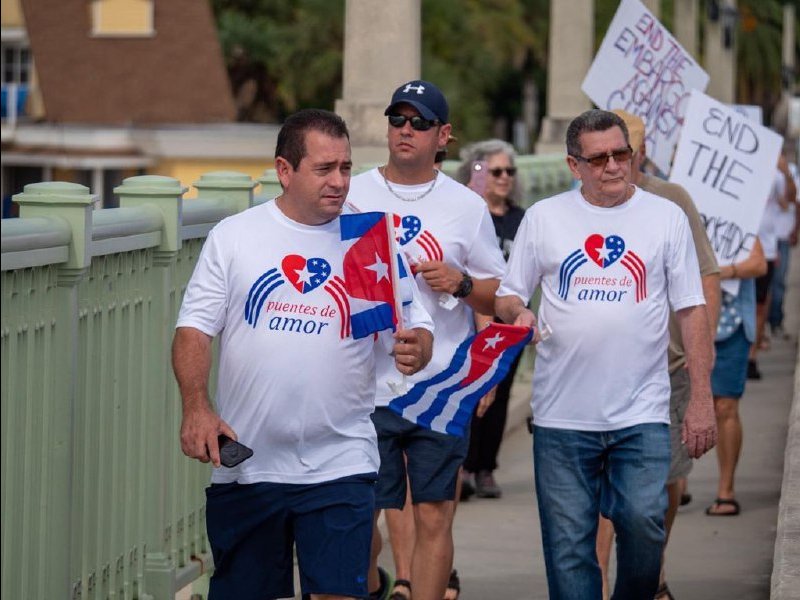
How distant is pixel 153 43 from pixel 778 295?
3783 centimetres

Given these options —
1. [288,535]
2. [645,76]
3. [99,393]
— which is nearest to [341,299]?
[288,535]

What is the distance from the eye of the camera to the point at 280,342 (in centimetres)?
571

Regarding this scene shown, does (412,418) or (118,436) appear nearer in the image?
(118,436)

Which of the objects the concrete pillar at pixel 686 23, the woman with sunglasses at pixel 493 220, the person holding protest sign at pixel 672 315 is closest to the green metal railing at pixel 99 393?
the person holding protest sign at pixel 672 315

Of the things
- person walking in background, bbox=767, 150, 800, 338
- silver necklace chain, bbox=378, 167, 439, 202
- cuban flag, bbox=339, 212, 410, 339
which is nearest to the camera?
cuban flag, bbox=339, 212, 410, 339

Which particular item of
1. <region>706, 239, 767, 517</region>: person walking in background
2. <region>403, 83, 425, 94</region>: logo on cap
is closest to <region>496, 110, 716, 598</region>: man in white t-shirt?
<region>403, 83, 425, 94</region>: logo on cap

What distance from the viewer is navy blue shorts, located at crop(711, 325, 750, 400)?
1091 centimetres

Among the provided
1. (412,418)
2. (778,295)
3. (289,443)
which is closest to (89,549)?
(289,443)

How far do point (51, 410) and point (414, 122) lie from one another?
6.98ft

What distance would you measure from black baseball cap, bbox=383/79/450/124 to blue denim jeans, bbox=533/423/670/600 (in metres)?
1.25

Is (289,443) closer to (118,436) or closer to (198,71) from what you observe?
(118,436)

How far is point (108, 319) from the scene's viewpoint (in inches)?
259

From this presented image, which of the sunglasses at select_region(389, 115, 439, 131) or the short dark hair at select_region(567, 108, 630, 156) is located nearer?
the short dark hair at select_region(567, 108, 630, 156)

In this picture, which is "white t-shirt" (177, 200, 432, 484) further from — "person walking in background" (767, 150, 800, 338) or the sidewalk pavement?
"person walking in background" (767, 150, 800, 338)
